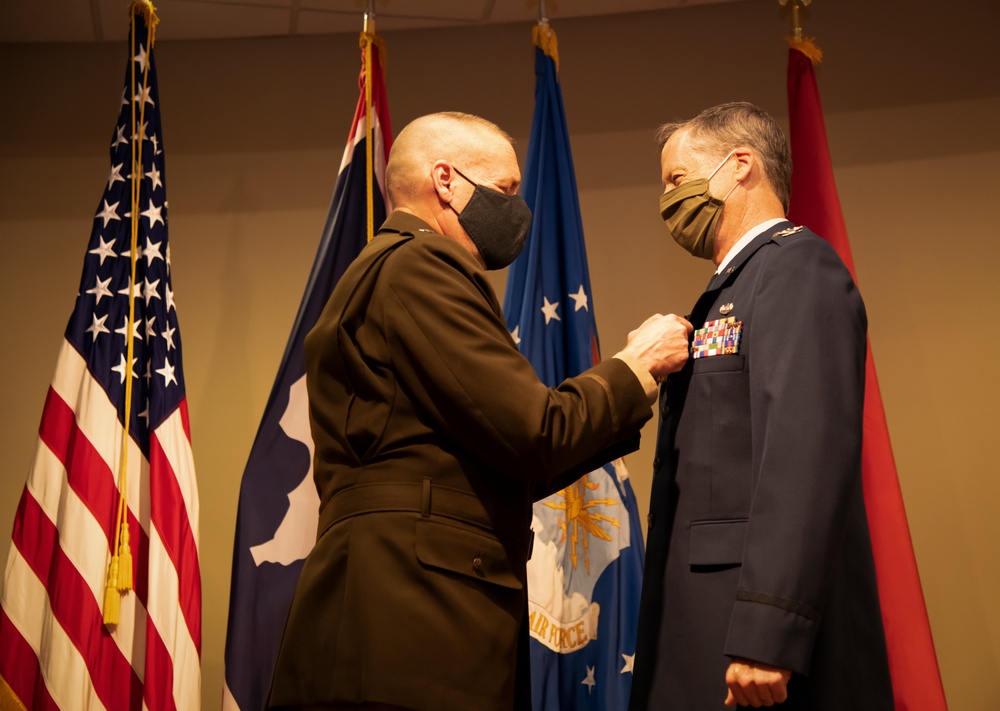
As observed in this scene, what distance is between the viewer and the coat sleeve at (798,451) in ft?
4.81

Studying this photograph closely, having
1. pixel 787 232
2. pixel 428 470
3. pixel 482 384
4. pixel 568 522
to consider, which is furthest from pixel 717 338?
pixel 568 522

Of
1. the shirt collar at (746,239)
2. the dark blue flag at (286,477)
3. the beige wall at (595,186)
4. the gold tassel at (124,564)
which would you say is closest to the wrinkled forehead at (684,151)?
the shirt collar at (746,239)

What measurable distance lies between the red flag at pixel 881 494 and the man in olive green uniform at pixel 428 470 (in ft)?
4.69

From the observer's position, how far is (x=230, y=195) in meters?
3.98

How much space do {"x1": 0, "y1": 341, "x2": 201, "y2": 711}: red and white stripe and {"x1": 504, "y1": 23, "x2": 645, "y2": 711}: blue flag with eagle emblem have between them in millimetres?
1019

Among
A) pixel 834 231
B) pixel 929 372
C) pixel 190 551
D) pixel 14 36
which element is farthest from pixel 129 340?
pixel 929 372

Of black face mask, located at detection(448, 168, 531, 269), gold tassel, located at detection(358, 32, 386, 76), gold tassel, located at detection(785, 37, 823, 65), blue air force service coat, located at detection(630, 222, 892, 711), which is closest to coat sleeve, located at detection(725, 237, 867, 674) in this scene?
blue air force service coat, located at detection(630, 222, 892, 711)

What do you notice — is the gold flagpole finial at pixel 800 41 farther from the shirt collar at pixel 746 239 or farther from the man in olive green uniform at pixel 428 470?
the man in olive green uniform at pixel 428 470

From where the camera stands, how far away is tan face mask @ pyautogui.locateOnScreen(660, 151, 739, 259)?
6.57 feet

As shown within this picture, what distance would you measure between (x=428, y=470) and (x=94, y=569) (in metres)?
1.69

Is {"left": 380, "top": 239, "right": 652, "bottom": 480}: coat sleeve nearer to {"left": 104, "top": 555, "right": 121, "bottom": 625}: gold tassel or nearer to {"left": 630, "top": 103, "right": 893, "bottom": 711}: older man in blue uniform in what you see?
{"left": 630, "top": 103, "right": 893, "bottom": 711}: older man in blue uniform

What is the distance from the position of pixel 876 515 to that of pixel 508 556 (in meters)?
1.66

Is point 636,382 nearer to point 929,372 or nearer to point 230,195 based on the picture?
point 929,372

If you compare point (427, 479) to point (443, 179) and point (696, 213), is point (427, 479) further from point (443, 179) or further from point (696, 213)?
point (696, 213)
